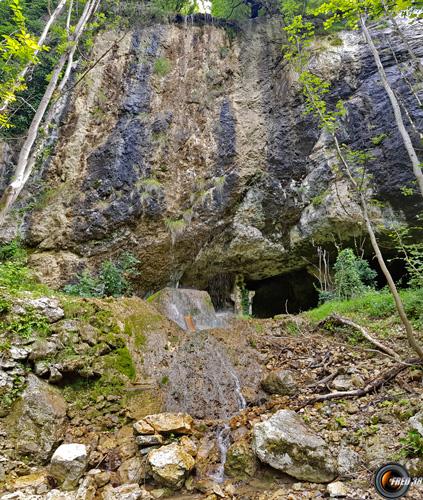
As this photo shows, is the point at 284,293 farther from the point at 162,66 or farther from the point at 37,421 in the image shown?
the point at 37,421

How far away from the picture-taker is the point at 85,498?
9.56 feet

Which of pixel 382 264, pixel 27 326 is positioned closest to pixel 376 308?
pixel 382 264

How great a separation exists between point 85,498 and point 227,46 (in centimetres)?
1538

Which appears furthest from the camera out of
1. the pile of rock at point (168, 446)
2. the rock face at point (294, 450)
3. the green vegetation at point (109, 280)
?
the green vegetation at point (109, 280)

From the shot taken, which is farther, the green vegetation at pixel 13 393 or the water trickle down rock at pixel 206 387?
the water trickle down rock at pixel 206 387

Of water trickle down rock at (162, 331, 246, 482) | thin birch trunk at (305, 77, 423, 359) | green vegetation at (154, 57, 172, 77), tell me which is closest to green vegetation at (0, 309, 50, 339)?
water trickle down rock at (162, 331, 246, 482)

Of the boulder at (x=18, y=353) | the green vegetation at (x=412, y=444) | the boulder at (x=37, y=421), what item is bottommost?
the green vegetation at (x=412, y=444)

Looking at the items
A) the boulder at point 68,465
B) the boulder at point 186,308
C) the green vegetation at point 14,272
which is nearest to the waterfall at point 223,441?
the boulder at point 68,465

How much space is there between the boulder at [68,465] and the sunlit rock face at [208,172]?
663cm

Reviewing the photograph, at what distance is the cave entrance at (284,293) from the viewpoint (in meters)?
13.1

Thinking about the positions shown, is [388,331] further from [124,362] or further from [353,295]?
[124,362]

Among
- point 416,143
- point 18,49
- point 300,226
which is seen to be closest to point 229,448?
point 18,49

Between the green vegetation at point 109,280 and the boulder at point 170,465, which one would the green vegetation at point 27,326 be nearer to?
the boulder at point 170,465

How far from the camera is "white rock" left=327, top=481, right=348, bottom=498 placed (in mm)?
2533
